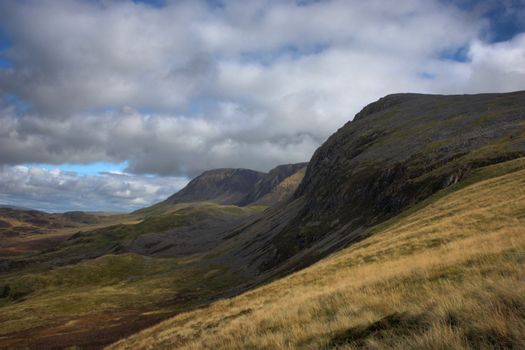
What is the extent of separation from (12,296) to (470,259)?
12392 centimetres

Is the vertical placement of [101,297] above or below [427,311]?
below

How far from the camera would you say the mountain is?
1028 centimetres

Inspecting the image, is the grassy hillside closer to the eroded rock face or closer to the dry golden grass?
the eroded rock face

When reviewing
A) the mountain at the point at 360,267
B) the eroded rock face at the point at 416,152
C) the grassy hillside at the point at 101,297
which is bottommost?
the grassy hillside at the point at 101,297

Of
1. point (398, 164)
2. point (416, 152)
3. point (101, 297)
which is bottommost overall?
point (101, 297)

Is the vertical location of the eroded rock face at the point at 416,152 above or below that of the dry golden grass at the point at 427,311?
above

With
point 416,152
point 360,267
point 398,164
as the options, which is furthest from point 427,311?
point 416,152

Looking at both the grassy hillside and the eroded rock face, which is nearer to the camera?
the grassy hillside

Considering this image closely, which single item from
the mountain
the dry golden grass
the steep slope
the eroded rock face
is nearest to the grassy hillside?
the mountain

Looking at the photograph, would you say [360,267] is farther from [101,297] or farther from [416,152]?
[101,297]

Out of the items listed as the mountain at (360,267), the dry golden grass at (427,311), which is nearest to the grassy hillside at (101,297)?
the mountain at (360,267)

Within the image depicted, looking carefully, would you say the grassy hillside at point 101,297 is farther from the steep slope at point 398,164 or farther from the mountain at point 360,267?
the steep slope at point 398,164

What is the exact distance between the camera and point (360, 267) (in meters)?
25.0

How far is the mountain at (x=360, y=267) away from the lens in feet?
33.7
